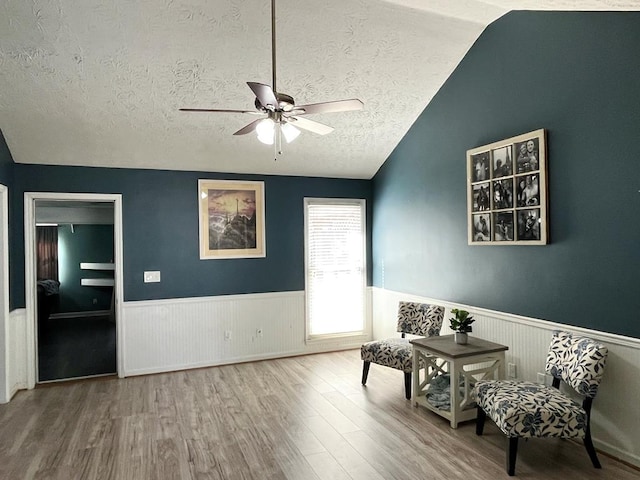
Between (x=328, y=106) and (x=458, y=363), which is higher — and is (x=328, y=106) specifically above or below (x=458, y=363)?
above

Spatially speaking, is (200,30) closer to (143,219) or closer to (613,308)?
(143,219)

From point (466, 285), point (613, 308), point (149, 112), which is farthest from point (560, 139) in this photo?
point (149, 112)

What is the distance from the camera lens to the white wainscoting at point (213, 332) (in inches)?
197

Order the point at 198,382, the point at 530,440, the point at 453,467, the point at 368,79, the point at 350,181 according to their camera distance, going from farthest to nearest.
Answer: the point at 350,181
the point at 198,382
the point at 368,79
the point at 530,440
the point at 453,467

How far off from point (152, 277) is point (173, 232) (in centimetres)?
59

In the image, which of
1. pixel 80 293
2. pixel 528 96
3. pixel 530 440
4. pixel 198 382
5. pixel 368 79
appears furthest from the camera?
pixel 80 293

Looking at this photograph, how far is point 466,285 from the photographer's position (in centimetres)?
427

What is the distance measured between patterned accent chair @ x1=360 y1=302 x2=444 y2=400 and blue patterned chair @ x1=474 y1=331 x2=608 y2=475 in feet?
3.83

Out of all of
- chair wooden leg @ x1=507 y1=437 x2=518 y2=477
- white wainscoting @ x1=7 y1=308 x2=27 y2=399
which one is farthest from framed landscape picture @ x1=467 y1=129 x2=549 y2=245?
white wainscoting @ x1=7 y1=308 x2=27 y2=399

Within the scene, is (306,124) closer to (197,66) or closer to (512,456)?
(197,66)

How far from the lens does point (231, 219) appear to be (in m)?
5.44

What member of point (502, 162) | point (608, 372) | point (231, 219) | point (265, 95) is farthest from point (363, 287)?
point (265, 95)

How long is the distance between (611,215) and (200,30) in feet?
A: 10.7

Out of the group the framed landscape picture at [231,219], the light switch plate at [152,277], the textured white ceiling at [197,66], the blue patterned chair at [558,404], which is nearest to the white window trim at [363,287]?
the framed landscape picture at [231,219]
